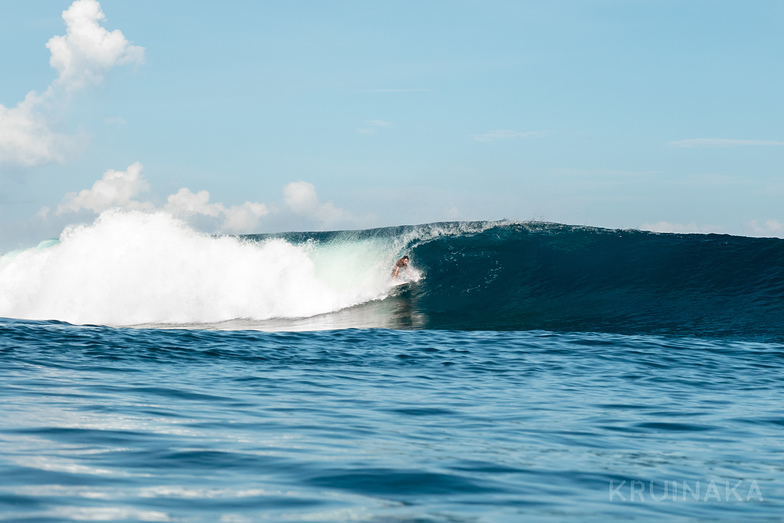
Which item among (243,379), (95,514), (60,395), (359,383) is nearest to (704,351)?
(359,383)

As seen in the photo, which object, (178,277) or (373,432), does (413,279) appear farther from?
(373,432)

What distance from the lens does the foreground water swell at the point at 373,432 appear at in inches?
123

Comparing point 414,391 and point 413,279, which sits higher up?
point 413,279

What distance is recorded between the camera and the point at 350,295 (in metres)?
17.1

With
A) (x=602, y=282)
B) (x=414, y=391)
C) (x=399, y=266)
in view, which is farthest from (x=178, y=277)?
(x=414, y=391)

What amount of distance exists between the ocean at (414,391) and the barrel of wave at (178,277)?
78 millimetres

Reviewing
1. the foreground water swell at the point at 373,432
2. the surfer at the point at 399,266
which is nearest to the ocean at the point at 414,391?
the foreground water swell at the point at 373,432

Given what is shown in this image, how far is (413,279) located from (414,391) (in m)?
10.6

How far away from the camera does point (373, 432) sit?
468 centimetres

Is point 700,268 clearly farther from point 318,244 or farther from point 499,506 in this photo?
point 499,506

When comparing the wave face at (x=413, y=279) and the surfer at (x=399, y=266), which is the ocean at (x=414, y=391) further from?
the surfer at (x=399, y=266)

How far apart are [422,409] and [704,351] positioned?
5.86m

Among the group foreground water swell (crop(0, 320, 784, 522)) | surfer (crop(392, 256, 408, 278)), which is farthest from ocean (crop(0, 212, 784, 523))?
surfer (crop(392, 256, 408, 278))

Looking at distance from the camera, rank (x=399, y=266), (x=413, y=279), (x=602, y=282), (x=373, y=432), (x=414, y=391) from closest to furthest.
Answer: (x=373, y=432) < (x=414, y=391) < (x=602, y=282) < (x=413, y=279) < (x=399, y=266)
